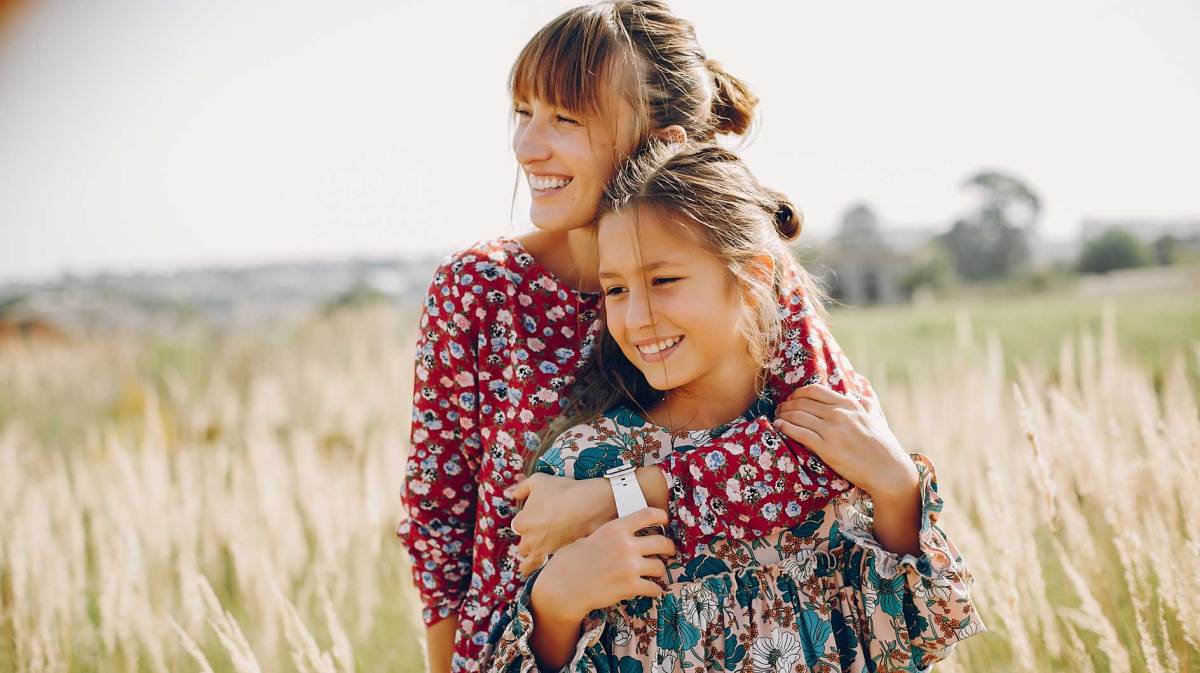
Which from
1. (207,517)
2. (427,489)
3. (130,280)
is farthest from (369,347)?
(130,280)

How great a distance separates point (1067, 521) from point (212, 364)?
27.4 ft

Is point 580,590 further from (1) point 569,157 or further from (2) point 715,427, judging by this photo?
(1) point 569,157

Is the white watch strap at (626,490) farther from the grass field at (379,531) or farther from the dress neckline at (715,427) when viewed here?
the grass field at (379,531)

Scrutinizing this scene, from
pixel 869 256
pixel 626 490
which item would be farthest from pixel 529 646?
pixel 869 256

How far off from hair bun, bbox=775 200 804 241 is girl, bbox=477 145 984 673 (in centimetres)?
19

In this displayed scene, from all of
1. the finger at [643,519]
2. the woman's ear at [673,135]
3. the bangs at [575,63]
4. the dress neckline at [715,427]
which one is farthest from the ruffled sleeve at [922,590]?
the bangs at [575,63]

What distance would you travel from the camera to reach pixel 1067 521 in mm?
2230

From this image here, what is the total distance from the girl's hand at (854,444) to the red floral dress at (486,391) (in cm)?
14

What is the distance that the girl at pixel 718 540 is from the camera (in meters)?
1.67

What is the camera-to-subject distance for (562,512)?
1726 millimetres

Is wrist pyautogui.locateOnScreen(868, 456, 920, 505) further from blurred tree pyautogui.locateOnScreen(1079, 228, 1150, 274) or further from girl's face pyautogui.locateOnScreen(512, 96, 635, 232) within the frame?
blurred tree pyautogui.locateOnScreen(1079, 228, 1150, 274)

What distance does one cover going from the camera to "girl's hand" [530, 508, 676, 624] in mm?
1629

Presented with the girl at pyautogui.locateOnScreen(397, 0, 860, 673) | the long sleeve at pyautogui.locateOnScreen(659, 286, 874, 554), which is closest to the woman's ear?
the girl at pyautogui.locateOnScreen(397, 0, 860, 673)

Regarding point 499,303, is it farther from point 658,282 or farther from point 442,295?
point 658,282
